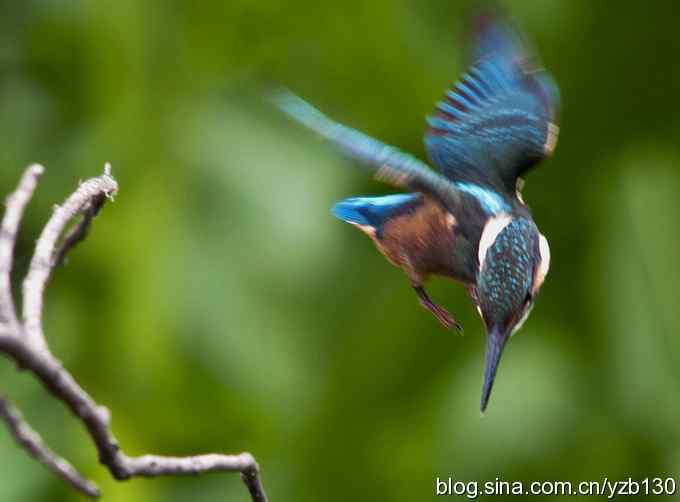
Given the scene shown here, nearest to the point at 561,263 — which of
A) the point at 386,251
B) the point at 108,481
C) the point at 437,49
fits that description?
the point at 437,49

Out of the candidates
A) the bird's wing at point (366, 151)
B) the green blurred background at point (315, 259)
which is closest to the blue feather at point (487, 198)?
the bird's wing at point (366, 151)

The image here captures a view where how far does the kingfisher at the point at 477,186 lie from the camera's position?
38.9 inches

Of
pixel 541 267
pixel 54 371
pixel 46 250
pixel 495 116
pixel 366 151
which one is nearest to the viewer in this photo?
pixel 54 371

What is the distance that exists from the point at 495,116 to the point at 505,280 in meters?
0.35

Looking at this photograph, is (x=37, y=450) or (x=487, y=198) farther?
(x=487, y=198)

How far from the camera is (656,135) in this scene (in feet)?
8.17

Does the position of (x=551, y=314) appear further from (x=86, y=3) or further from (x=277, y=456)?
(x=86, y=3)

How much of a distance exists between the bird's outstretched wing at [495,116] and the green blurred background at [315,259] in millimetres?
961

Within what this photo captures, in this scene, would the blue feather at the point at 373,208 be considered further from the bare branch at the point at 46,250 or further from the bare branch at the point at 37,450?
the bare branch at the point at 37,450

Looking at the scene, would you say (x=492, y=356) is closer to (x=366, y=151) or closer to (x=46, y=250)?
(x=366, y=151)

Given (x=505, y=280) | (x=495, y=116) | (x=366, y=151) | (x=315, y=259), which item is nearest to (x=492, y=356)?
(x=505, y=280)

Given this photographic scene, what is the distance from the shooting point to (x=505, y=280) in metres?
1.03

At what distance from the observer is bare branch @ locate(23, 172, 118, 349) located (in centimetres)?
61

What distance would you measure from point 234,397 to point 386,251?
1.18 m
